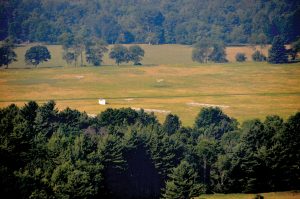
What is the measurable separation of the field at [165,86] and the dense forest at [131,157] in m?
18.7

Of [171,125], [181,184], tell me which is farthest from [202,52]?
[181,184]

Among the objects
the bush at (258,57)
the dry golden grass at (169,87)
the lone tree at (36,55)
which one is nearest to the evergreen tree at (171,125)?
the dry golden grass at (169,87)

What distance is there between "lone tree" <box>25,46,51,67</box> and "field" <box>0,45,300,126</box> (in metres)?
1.45

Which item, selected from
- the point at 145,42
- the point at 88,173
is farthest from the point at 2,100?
the point at 145,42

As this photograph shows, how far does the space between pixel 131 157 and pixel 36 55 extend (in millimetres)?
80229

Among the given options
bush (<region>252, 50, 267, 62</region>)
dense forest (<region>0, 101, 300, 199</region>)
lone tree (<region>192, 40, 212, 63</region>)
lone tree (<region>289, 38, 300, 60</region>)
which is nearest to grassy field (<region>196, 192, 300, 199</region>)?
dense forest (<region>0, 101, 300, 199</region>)

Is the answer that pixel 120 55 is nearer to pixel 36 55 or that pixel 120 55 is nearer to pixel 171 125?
pixel 36 55

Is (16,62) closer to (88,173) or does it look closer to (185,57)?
(185,57)

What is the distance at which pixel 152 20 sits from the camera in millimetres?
178625

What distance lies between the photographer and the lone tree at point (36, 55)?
125 metres

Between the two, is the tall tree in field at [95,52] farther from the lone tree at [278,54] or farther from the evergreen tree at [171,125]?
the evergreen tree at [171,125]

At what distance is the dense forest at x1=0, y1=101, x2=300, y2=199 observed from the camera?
41.1 meters

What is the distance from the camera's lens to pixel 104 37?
168 m

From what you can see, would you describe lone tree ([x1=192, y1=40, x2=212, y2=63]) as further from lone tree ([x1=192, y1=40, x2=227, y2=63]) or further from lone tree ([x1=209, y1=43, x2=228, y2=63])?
lone tree ([x1=209, y1=43, x2=228, y2=63])
